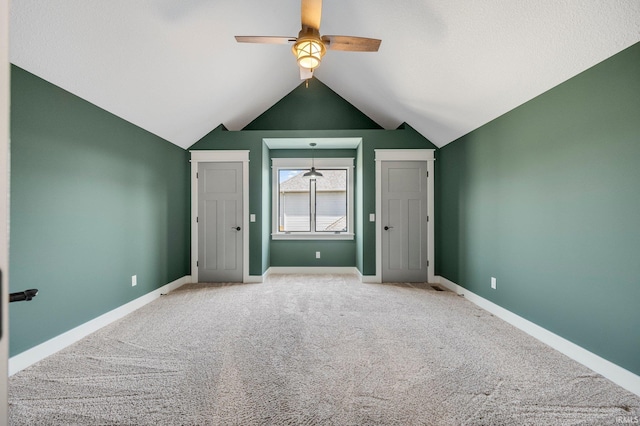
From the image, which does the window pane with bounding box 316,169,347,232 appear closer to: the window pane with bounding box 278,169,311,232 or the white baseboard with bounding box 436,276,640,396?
the window pane with bounding box 278,169,311,232

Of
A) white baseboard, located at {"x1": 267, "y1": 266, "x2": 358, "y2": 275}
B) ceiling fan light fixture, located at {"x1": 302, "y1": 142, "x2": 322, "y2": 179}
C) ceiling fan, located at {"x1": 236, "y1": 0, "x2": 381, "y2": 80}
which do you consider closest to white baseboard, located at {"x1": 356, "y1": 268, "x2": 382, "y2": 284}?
white baseboard, located at {"x1": 267, "y1": 266, "x2": 358, "y2": 275}

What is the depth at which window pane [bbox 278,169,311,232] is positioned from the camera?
5.73 meters

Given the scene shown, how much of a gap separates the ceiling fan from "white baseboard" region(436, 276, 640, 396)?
2892 mm

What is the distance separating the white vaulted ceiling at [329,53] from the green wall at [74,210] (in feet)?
0.78

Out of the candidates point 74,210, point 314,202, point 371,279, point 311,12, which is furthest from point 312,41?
point 314,202

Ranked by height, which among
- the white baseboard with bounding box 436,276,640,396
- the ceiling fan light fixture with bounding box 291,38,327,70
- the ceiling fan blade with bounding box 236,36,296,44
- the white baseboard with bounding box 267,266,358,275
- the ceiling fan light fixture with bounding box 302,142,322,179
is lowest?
the white baseboard with bounding box 436,276,640,396

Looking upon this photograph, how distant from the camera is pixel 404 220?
4.75m

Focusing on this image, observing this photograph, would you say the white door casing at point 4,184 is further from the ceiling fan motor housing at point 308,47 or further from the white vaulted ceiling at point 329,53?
the white vaulted ceiling at point 329,53

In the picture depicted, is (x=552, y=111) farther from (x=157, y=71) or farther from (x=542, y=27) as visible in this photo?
(x=157, y=71)

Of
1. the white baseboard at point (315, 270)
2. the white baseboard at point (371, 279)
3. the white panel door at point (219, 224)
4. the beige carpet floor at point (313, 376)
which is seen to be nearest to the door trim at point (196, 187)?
the white panel door at point (219, 224)

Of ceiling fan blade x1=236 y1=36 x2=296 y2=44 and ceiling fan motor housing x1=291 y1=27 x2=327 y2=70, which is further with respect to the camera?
ceiling fan blade x1=236 y1=36 x2=296 y2=44

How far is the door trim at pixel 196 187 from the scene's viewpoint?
471 centimetres

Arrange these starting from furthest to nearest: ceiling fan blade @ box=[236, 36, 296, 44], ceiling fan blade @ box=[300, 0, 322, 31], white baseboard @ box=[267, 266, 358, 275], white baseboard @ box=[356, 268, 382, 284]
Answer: white baseboard @ box=[267, 266, 358, 275] → white baseboard @ box=[356, 268, 382, 284] → ceiling fan blade @ box=[236, 36, 296, 44] → ceiling fan blade @ box=[300, 0, 322, 31]

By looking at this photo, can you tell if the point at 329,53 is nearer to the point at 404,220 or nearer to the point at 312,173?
the point at 312,173
